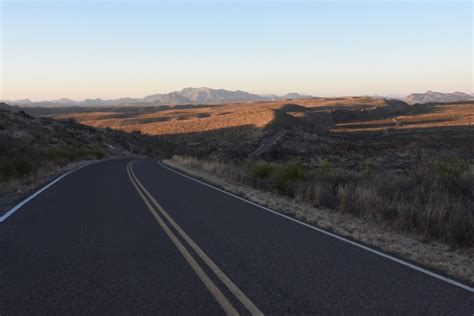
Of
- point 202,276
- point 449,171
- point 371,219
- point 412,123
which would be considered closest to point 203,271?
point 202,276

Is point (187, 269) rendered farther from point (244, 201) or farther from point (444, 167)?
point (444, 167)

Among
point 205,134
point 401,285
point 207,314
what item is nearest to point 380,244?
point 401,285

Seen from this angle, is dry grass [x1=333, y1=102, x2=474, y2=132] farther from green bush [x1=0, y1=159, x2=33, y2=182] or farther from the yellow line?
the yellow line

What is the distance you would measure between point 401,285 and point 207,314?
8.85 feet

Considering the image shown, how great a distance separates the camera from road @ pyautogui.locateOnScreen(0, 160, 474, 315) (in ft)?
18.1

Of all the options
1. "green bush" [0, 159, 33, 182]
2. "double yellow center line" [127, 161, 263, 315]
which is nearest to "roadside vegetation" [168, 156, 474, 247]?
"double yellow center line" [127, 161, 263, 315]

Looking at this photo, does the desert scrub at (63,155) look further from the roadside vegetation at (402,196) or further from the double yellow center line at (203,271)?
the double yellow center line at (203,271)

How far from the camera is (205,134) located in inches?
3339

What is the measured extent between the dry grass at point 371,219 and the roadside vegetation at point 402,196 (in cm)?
2

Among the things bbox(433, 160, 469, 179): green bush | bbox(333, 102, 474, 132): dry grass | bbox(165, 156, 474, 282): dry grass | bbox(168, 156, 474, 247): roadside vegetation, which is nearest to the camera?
bbox(165, 156, 474, 282): dry grass

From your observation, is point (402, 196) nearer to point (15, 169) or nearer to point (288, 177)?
point (288, 177)

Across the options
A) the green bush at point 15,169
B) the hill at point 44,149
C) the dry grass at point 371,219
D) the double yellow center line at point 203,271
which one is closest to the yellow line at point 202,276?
the double yellow center line at point 203,271

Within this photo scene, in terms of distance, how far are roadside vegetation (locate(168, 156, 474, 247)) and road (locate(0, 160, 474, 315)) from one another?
7.25ft

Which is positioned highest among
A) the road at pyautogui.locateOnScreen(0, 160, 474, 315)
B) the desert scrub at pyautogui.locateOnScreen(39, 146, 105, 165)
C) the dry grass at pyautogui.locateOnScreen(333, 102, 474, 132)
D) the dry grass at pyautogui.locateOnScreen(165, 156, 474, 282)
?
the road at pyautogui.locateOnScreen(0, 160, 474, 315)
